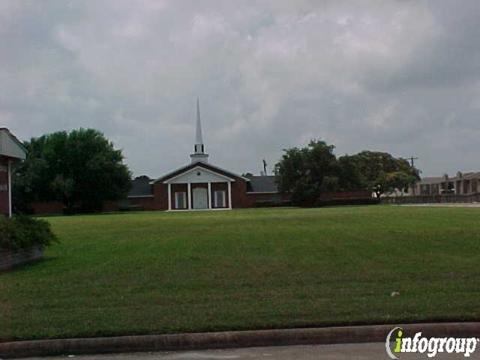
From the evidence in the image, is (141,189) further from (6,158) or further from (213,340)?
(213,340)

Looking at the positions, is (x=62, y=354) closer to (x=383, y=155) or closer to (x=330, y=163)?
(x=330, y=163)

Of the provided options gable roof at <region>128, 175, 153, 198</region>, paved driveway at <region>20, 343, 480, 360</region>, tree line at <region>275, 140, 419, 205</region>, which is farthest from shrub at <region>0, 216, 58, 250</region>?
gable roof at <region>128, 175, 153, 198</region>

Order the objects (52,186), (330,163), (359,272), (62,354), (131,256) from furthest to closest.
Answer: (330,163) < (52,186) < (131,256) < (359,272) < (62,354)

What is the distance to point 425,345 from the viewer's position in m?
7.86

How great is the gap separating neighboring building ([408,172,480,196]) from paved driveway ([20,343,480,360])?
10155 cm

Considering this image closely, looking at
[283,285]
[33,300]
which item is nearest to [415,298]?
[283,285]

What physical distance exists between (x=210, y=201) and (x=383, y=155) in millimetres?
43779

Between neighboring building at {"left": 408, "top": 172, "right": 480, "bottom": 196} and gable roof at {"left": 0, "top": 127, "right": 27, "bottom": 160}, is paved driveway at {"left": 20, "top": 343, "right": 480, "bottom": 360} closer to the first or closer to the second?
gable roof at {"left": 0, "top": 127, "right": 27, "bottom": 160}

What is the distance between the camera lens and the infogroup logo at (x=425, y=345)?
298 inches

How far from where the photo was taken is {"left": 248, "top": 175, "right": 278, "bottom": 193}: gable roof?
86.8 metres

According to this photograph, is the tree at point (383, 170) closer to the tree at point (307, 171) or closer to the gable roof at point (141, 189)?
the tree at point (307, 171)

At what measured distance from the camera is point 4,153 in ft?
65.2

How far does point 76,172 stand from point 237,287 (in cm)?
6462

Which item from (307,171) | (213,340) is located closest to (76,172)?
(307,171)
